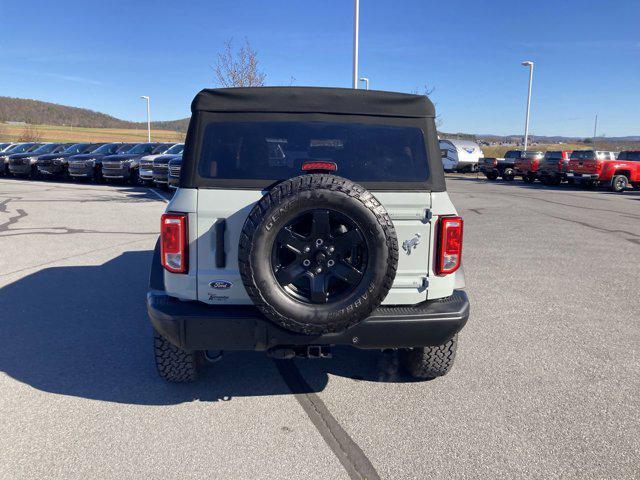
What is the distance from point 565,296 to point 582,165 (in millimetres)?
19306

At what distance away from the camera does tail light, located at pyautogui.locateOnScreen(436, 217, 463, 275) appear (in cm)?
337

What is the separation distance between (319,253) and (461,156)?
33752 millimetres

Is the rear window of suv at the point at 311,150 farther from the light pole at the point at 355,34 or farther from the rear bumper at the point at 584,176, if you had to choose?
Answer: the rear bumper at the point at 584,176

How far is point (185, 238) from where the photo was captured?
10.6 feet

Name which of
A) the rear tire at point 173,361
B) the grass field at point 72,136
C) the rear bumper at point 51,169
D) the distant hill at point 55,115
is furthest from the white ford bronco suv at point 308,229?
the distant hill at point 55,115

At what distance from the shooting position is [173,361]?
3.71m

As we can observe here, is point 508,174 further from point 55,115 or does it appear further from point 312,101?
point 55,115

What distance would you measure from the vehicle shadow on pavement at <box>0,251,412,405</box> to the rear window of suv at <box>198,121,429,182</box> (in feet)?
5.18

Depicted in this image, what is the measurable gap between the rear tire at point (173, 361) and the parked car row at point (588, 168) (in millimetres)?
22971

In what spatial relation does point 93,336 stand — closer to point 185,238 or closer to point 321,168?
point 185,238

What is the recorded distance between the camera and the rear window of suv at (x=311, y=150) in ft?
10.9


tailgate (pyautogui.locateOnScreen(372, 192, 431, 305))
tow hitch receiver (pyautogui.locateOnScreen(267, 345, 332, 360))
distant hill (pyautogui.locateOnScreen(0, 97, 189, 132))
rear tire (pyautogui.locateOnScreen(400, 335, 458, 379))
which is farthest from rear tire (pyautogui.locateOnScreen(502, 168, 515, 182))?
distant hill (pyautogui.locateOnScreen(0, 97, 189, 132))

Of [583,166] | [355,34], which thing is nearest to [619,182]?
A: [583,166]

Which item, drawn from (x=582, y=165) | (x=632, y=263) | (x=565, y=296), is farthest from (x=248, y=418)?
(x=582, y=165)
